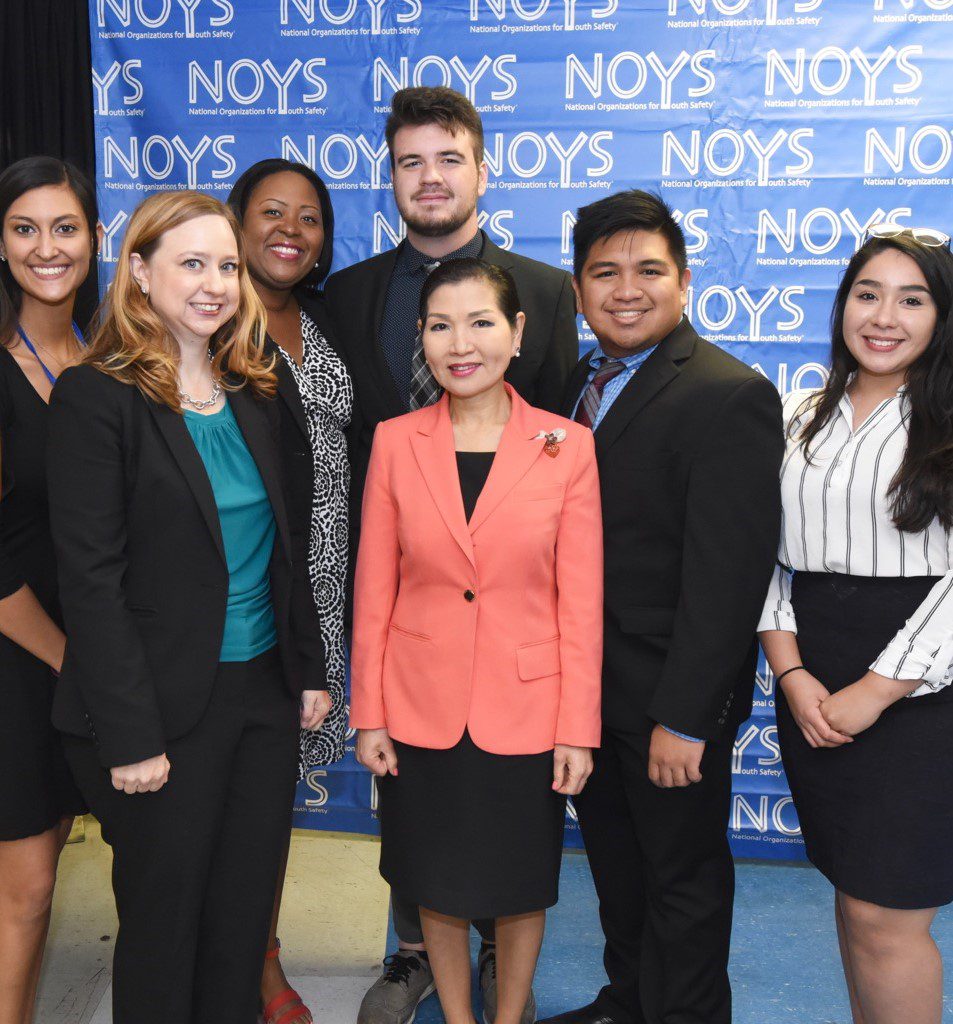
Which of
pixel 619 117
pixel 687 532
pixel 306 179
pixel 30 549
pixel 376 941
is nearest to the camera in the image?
pixel 687 532

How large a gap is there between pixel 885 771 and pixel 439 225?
5.37 ft

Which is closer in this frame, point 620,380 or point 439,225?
point 620,380

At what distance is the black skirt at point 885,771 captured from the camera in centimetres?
187

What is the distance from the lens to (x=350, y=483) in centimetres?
261

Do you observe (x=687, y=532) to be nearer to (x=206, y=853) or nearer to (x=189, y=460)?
A: (x=189, y=460)

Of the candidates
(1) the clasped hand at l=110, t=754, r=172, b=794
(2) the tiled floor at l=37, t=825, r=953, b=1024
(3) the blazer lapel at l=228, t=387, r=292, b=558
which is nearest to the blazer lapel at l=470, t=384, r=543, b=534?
(3) the blazer lapel at l=228, t=387, r=292, b=558

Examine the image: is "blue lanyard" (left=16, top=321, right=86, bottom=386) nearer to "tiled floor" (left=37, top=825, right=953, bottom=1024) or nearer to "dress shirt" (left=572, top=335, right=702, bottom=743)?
"dress shirt" (left=572, top=335, right=702, bottom=743)

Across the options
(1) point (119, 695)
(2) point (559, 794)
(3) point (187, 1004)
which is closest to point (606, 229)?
(2) point (559, 794)

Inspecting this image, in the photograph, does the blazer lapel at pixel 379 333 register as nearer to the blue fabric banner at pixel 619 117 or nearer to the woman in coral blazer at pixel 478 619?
the woman in coral blazer at pixel 478 619

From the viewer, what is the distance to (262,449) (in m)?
1.93

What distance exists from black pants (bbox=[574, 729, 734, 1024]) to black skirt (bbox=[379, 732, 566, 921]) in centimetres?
19

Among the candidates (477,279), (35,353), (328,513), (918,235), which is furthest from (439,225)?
(918,235)

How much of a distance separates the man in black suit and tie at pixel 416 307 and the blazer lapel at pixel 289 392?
0.88ft

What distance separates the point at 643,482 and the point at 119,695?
1.08m
